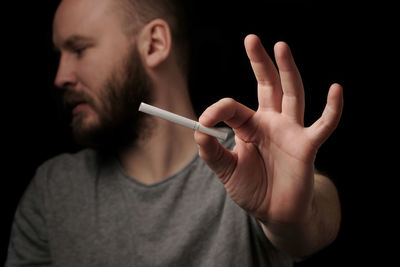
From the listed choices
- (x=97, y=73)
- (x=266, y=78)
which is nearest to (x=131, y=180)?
(x=97, y=73)

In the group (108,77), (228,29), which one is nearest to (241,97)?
(228,29)

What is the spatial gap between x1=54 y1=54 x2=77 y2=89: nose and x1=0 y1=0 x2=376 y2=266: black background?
173mm

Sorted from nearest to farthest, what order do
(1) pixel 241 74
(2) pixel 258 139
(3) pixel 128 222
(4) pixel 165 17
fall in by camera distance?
(2) pixel 258 139 < (3) pixel 128 222 < (4) pixel 165 17 < (1) pixel 241 74

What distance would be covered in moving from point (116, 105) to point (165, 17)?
327 millimetres

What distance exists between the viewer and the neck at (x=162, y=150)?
1.10 meters

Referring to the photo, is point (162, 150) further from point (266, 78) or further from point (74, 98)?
point (266, 78)

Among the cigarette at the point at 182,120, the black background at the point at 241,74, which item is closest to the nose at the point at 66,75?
the black background at the point at 241,74

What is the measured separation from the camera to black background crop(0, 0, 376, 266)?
1.25m

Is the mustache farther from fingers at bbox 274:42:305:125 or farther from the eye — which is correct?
fingers at bbox 274:42:305:125

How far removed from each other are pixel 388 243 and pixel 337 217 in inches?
17.9

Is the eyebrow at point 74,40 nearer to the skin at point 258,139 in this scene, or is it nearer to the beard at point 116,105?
the skin at point 258,139

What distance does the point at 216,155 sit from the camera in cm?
72

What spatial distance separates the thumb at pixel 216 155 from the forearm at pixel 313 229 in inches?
6.2


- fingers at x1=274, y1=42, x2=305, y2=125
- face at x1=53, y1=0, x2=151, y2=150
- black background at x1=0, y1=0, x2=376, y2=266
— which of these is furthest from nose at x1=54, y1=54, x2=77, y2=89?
fingers at x1=274, y1=42, x2=305, y2=125
